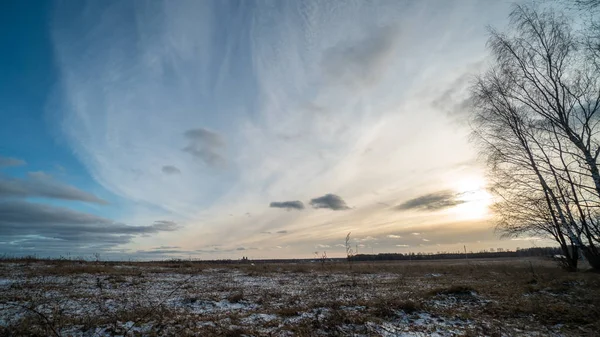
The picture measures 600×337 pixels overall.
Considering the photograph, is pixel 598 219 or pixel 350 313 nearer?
pixel 350 313

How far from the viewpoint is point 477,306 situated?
9.80 metres

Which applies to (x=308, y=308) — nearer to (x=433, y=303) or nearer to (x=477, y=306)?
(x=433, y=303)

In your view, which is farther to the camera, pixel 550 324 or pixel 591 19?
pixel 591 19

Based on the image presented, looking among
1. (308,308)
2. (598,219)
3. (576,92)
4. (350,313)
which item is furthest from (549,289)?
(308,308)

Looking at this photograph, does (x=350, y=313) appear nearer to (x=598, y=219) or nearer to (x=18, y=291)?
(x=598, y=219)

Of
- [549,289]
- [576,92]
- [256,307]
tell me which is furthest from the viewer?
[576,92]

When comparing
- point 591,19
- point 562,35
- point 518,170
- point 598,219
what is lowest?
point 598,219

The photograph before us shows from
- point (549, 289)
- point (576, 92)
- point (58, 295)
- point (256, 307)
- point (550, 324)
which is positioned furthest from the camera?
point (576, 92)

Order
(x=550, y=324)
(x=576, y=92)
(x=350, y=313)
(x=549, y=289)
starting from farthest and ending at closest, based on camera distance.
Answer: (x=576, y=92) → (x=549, y=289) → (x=350, y=313) → (x=550, y=324)

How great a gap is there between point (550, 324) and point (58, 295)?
1700cm

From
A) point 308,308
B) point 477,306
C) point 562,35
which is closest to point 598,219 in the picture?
point 477,306

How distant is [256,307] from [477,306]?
7906 mm

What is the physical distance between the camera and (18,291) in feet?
38.7

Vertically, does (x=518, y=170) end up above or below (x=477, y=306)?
above
